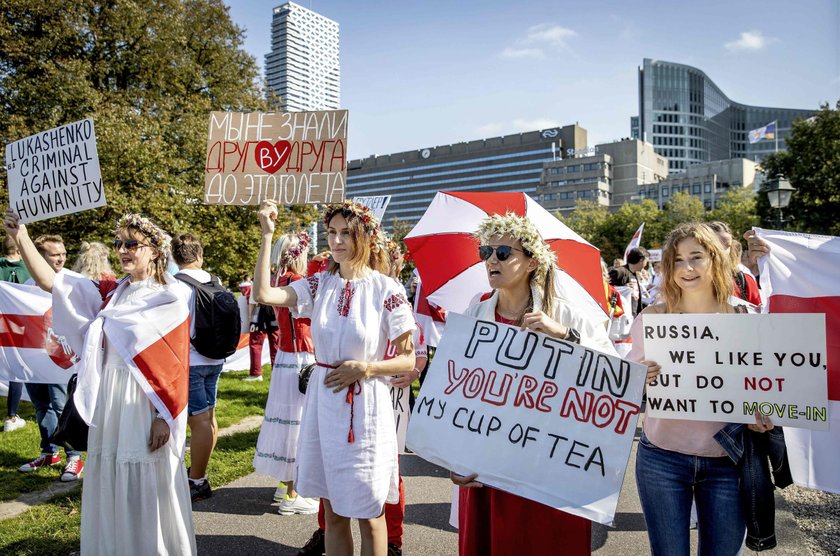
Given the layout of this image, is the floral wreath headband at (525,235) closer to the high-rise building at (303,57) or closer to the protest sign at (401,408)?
the protest sign at (401,408)

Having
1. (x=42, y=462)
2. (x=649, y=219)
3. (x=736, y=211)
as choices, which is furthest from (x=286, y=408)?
(x=649, y=219)

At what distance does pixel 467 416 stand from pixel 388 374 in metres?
0.66

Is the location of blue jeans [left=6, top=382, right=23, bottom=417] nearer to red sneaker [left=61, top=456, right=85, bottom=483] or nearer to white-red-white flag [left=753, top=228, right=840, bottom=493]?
red sneaker [left=61, top=456, right=85, bottom=483]

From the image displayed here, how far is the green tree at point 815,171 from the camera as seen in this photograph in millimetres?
30312

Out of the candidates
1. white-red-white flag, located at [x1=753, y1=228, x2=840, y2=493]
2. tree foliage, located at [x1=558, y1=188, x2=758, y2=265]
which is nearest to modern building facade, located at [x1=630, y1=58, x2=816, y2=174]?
tree foliage, located at [x1=558, y1=188, x2=758, y2=265]

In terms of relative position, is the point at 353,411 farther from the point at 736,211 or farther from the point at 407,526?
the point at 736,211

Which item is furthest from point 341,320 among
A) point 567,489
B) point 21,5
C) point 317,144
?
point 21,5

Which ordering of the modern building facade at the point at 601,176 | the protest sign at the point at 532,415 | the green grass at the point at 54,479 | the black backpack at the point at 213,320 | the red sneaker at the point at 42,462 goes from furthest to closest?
the modern building facade at the point at 601,176 → the red sneaker at the point at 42,462 → the black backpack at the point at 213,320 → the green grass at the point at 54,479 → the protest sign at the point at 532,415

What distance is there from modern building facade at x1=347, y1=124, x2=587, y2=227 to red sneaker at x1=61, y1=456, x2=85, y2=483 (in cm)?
12429

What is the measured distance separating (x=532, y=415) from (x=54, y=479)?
4984 millimetres

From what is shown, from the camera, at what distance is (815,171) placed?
31125 millimetres

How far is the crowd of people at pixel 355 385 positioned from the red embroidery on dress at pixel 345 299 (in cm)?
1

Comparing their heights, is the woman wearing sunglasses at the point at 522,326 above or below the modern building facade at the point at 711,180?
below

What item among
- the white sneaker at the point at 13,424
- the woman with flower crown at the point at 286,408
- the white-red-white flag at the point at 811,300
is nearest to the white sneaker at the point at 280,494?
the woman with flower crown at the point at 286,408
